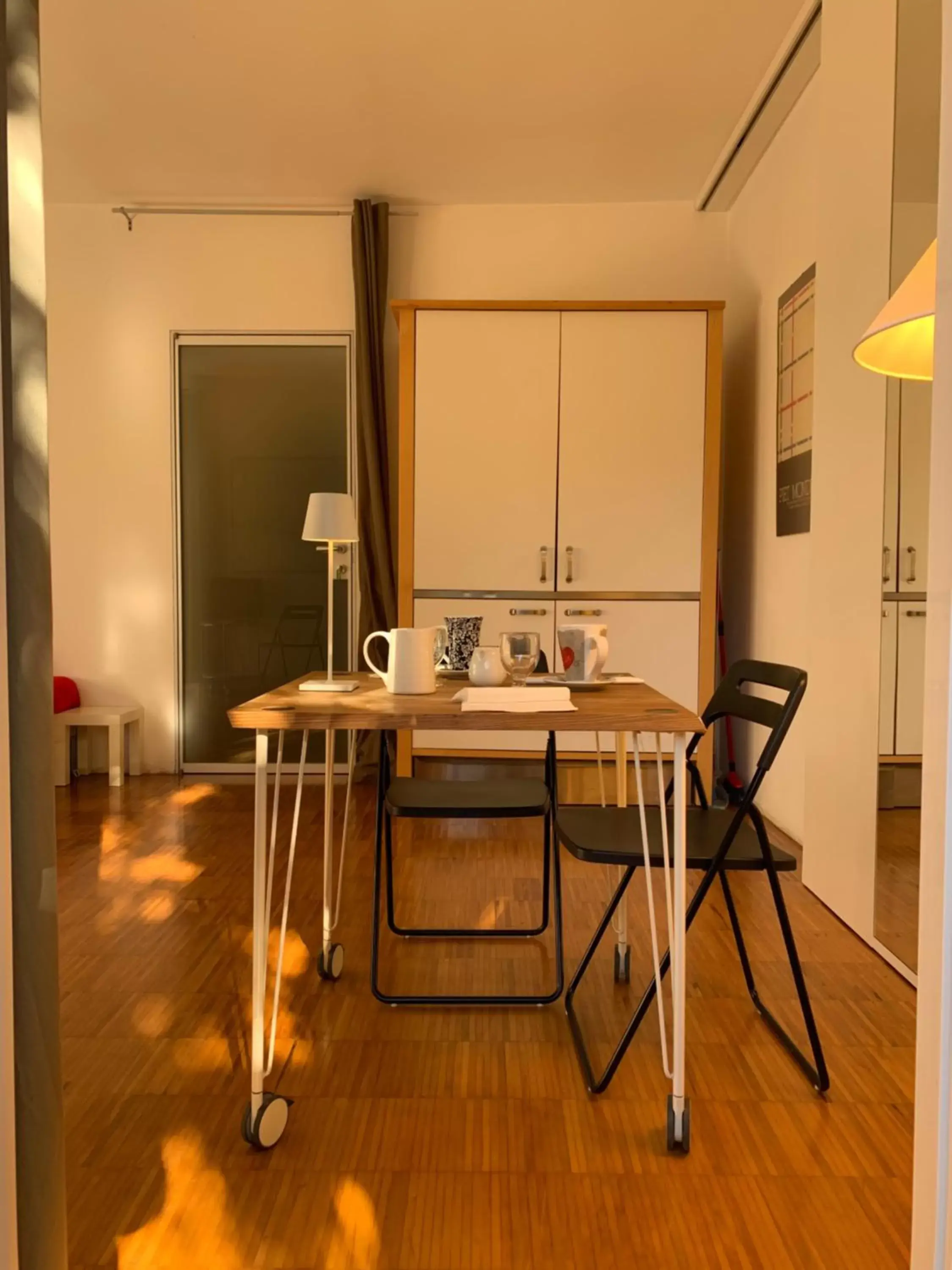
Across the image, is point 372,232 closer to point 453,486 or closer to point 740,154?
point 453,486

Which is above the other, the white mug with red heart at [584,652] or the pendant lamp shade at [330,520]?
the pendant lamp shade at [330,520]

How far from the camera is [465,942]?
242 cm

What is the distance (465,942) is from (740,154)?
11.1ft

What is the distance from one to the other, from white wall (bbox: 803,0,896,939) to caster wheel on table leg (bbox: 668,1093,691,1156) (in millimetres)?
1038

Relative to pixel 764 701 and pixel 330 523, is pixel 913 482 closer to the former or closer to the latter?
pixel 764 701

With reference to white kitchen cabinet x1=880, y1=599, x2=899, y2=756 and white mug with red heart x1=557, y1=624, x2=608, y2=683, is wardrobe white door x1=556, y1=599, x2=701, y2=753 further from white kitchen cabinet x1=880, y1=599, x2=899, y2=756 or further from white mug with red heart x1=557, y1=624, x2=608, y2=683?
white mug with red heart x1=557, y1=624, x2=608, y2=683

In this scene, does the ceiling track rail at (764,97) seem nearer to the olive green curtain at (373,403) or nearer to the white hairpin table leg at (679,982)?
the olive green curtain at (373,403)

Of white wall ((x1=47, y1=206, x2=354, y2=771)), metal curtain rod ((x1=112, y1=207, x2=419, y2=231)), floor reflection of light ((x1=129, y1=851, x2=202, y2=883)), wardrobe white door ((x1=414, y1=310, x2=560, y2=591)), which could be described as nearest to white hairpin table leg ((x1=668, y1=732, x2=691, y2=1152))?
floor reflection of light ((x1=129, y1=851, x2=202, y2=883))

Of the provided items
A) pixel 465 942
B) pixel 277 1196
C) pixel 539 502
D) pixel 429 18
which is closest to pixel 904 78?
pixel 429 18

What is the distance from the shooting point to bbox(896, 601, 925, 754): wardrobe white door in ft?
6.64

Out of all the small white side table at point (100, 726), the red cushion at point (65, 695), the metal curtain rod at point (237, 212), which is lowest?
the small white side table at point (100, 726)

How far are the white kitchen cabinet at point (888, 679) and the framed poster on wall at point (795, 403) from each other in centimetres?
105

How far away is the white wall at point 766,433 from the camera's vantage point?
3.32 metres

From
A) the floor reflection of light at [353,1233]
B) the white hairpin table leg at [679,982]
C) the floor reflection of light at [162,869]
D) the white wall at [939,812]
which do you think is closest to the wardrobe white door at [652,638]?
the floor reflection of light at [162,869]
